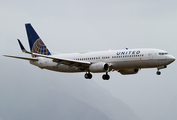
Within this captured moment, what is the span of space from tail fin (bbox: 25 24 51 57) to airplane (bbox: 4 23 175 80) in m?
3.24

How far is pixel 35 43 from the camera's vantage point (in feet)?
228

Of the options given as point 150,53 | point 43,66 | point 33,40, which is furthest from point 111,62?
point 33,40

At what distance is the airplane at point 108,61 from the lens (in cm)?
5431

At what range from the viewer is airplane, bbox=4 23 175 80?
178ft

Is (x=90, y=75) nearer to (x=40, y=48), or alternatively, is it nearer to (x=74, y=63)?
(x=74, y=63)

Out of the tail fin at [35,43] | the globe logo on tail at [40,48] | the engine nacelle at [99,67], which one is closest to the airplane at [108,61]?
the engine nacelle at [99,67]

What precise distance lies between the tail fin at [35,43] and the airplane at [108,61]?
324 cm

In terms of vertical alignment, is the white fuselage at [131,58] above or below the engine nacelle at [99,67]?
above

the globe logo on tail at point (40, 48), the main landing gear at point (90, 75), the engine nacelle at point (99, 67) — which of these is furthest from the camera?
the globe logo on tail at point (40, 48)

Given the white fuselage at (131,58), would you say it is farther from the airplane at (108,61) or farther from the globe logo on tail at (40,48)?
the globe logo on tail at (40,48)

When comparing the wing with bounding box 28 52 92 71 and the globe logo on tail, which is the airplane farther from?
the globe logo on tail

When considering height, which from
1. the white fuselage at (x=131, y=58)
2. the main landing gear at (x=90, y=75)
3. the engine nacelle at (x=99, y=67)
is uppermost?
the white fuselage at (x=131, y=58)

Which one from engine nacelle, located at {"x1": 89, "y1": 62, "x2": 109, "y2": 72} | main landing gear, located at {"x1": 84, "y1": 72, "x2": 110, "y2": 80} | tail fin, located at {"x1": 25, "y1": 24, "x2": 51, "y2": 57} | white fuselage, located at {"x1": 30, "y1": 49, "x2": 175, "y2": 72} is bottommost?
main landing gear, located at {"x1": 84, "y1": 72, "x2": 110, "y2": 80}

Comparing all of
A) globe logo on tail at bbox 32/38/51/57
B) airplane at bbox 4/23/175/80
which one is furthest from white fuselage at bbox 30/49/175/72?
globe logo on tail at bbox 32/38/51/57
